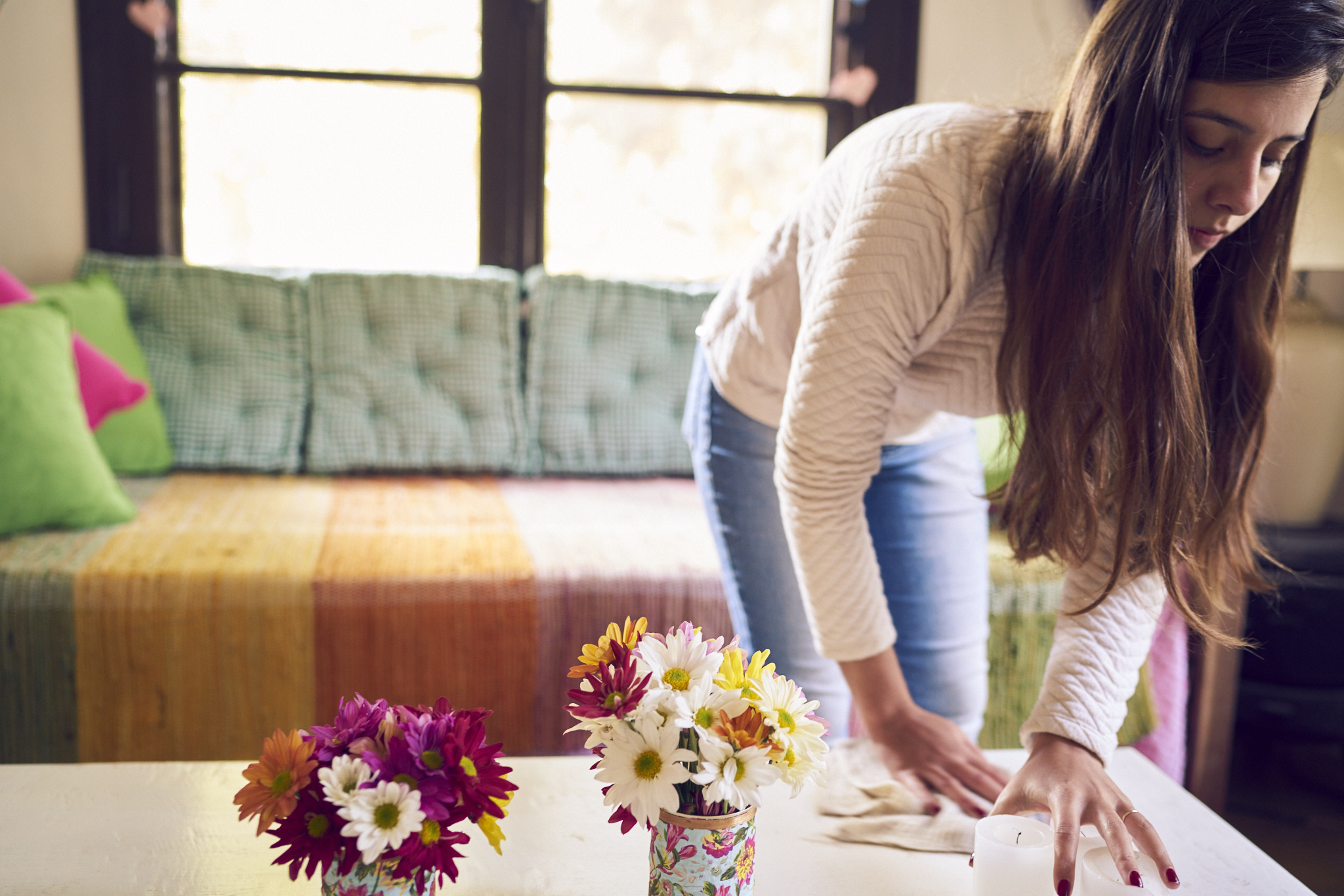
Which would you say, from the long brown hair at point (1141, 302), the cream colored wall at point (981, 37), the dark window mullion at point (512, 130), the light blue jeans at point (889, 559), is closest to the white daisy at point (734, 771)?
the long brown hair at point (1141, 302)

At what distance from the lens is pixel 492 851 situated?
81 centimetres

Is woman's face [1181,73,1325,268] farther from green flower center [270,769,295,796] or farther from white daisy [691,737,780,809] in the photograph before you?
green flower center [270,769,295,796]

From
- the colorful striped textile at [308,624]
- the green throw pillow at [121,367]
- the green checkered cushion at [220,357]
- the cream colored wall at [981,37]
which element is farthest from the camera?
the cream colored wall at [981,37]

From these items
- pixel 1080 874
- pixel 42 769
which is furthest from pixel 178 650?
pixel 1080 874

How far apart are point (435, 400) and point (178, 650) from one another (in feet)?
2.76

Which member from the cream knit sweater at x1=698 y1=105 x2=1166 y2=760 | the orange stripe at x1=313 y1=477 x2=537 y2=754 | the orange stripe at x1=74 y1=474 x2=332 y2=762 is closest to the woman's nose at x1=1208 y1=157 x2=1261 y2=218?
the cream knit sweater at x1=698 y1=105 x2=1166 y2=760

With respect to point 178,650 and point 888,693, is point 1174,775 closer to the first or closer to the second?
point 888,693

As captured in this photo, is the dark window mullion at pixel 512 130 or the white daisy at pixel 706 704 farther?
the dark window mullion at pixel 512 130

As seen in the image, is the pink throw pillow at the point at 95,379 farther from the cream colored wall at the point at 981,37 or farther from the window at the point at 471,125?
the cream colored wall at the point at 981,37

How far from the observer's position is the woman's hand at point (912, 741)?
913 mm

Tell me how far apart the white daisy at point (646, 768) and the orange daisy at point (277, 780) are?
0.57 feet

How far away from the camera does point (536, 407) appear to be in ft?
7.27

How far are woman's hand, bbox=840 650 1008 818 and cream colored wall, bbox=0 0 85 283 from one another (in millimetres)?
2072

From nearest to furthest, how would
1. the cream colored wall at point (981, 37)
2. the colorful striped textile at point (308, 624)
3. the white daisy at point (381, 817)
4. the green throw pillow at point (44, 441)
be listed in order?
the white daisy at point (381, 817), the colorful striped textile at point (308, 624), the green throw pillow at point (44, 441), the cream colored wall at point (981, 37)
